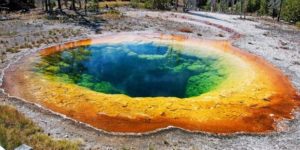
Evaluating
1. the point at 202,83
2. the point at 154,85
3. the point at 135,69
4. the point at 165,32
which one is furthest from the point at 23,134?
the point at 165,32

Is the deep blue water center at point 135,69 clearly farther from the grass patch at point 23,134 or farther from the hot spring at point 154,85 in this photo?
the grass patch at point 23,134

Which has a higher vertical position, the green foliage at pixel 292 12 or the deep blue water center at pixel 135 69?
the green foliage at pixel 292 12

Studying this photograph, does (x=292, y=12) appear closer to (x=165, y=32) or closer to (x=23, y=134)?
(x=165, y=32)

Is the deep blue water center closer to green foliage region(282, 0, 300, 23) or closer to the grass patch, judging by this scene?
the grass patch

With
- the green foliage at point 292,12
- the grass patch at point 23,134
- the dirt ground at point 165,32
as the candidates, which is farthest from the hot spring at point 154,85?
the green foliage at point 292,12

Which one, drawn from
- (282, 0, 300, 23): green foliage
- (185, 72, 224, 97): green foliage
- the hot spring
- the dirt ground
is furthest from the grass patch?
(282, 0, 300, 23): green foliage

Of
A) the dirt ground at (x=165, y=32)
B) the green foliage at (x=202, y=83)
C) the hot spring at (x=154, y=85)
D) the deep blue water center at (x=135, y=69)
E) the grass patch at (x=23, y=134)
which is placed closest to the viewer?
the grass patch at (x=23, y=134)
